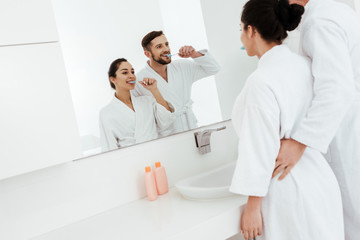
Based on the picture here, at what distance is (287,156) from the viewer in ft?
3.83

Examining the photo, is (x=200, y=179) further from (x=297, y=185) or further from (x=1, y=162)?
(x=1, y=162)

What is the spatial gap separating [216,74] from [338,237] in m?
1.11

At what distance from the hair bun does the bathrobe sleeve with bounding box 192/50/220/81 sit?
27.2 inches

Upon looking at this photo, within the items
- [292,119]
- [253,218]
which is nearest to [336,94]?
[292,119]

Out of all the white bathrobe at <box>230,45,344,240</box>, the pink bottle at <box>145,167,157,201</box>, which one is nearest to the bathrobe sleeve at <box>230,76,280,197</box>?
the white bathrobe at <box>230,45,344,240</box>

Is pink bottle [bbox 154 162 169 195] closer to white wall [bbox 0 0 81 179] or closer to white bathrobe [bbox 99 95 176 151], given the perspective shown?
white bathrobe [bbox 99 95 176 151]

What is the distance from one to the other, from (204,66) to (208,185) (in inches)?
26.8

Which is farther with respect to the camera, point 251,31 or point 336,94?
point 251,31

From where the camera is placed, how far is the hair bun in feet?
4.09

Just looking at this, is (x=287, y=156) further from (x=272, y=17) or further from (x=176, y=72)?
(x=176, y=72)

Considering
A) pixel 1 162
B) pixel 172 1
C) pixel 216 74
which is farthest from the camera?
pixel 216 74

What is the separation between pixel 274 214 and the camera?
116 cm

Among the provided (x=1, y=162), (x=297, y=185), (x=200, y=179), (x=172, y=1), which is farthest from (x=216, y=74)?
(x=1, y=162)

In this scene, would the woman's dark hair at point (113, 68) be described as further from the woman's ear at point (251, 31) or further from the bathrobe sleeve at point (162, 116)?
the woman's ear at point (251, 31)
